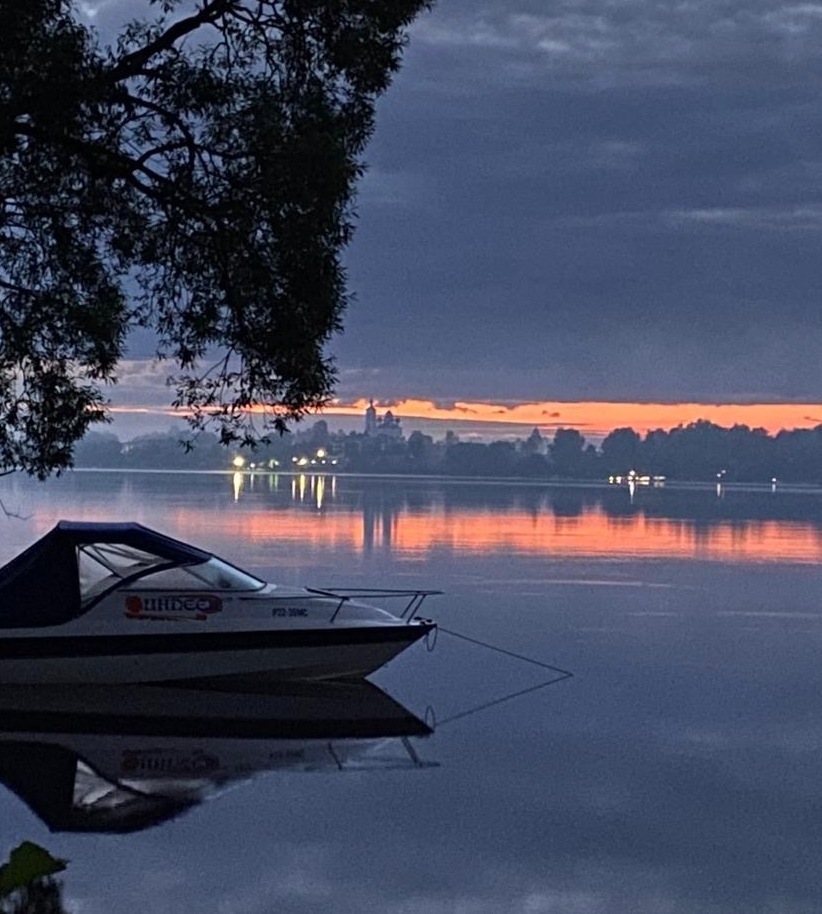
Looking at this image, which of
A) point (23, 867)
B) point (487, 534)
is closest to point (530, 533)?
point (487, 534)

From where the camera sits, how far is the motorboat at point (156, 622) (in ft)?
60.7

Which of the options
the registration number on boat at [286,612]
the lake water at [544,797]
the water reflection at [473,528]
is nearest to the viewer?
the lake water at [544,797]

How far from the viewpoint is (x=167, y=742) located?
1596 cm

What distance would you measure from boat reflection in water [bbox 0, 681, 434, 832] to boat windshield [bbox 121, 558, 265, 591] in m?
1.29

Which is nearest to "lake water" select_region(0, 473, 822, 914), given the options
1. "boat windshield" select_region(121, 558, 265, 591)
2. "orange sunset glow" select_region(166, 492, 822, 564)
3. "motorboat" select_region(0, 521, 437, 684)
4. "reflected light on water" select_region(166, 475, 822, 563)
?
"motorboat" select_region(0, 521, 437, 684)

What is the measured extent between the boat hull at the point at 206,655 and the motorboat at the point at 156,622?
0.01 metres

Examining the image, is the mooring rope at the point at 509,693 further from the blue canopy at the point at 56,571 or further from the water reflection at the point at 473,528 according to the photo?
the water reflection at the point at 473,528

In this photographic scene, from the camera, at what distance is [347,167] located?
13.1 meters

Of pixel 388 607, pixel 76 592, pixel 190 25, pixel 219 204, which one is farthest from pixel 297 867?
pixel 388 607

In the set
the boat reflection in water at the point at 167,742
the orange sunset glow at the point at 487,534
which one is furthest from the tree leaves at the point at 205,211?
the orange sunset glow at the point at 487,534

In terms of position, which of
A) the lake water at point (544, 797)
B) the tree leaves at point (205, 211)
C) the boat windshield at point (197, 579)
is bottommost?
the lake water at point (544, 797)

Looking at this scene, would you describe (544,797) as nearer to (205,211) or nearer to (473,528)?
(205,211)

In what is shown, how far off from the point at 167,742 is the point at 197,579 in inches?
135

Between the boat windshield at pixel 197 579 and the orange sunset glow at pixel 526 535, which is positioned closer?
the boat windshield at pixel 197 579
